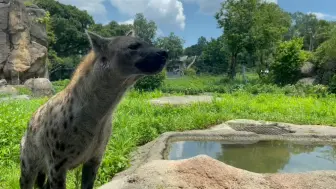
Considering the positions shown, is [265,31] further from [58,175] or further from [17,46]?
[58,175]

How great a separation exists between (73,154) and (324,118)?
8.16 m

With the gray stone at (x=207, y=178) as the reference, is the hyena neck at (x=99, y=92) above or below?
above

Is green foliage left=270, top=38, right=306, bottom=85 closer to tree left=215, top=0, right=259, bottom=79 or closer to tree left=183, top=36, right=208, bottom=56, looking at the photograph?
tree left=215, top=0, right=259, bottom=79

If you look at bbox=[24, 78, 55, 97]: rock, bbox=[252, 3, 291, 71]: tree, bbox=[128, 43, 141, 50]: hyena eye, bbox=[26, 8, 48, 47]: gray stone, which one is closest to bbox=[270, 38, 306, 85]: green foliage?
bbox=[252, 3, 291, 71]: tree

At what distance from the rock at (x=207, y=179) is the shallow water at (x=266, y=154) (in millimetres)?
2151

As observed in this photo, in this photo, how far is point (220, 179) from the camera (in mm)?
3463

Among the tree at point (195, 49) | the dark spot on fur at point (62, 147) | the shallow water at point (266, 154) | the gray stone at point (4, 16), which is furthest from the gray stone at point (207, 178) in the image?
the tree at point (195, 49)

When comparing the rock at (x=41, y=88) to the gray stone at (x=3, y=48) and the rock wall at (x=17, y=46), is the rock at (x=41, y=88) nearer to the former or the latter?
the rock wall at (x=17, y=46)

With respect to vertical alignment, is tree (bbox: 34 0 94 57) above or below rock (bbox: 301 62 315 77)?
above

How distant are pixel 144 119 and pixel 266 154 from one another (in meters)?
2.47

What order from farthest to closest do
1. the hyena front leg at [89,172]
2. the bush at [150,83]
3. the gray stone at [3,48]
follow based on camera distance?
the gray stone at [3,48] → the bush at [150,83] → the hyena front leg at [89,172]

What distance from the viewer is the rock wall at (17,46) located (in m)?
18.6

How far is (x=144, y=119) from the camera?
7.58 m

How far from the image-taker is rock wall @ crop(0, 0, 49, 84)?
732 inches
